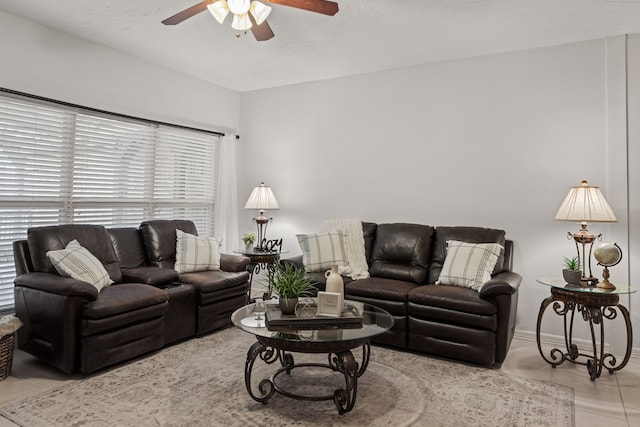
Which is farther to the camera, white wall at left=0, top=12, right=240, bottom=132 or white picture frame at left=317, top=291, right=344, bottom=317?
white wall at left=0, top=12, right=240, bottom=132

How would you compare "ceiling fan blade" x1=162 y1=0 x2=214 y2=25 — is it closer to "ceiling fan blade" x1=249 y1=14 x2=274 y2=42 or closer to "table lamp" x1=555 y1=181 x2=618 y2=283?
"ceiling fan blade" x1=249 y1=14 x2=274 y2=42

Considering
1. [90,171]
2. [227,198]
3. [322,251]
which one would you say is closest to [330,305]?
[322,251]

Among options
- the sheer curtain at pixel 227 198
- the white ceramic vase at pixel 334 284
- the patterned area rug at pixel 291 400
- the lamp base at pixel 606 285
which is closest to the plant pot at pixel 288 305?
the white ceramic vase at pixel 334 284

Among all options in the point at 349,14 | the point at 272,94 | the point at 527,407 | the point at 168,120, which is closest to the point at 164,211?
the point at 168,120

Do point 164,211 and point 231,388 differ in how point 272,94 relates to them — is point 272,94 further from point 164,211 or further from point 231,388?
point 231,388

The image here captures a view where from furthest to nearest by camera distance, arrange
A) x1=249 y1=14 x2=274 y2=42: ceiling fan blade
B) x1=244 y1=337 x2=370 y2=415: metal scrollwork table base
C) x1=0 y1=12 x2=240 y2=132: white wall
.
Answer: x1=0 y1=12 x2=240 y2=132: white wall → x1=249 y1=14 x2=274 y2=42: ceiling fan blade → x1=244 y1=337 x2=370 y2=415: metal scrollwork table base

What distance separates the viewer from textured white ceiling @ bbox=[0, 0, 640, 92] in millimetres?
3062

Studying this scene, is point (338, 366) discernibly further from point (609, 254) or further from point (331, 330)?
point (609, 254)

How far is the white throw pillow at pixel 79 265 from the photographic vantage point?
9.89ft

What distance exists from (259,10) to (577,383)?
11.0ft

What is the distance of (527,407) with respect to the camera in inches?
99.0

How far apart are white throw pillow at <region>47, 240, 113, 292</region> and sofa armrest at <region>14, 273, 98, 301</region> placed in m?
0.09

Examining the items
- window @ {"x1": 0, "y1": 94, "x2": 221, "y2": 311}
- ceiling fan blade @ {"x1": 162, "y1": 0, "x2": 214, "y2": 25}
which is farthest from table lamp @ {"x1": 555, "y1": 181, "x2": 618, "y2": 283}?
window @ {"x1": 0, "y1": 94, "x2": 221, "y2": 311}

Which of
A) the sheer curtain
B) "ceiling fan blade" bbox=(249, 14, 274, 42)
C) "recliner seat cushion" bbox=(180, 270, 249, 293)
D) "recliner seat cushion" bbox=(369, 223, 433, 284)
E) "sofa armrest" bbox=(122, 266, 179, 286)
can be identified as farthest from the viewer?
the sheer curtain
